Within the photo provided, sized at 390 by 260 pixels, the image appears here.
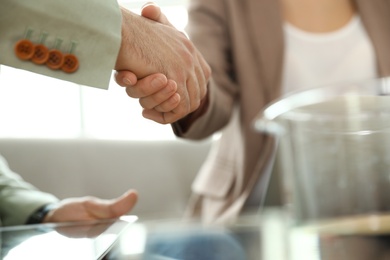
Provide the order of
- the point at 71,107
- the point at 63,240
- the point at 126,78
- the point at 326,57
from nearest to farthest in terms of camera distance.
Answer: the point at 63,240, the point at 126,78, the point at 326,57, the point at 71,107

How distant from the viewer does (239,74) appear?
1.20 meters

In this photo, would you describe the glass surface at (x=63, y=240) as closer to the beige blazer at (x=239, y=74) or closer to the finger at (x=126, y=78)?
the finger at (x=126, y=78)

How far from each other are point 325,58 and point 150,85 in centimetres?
61

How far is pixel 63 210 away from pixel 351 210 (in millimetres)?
328

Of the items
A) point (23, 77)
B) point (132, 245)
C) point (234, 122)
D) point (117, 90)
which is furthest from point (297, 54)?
point (23, 77)

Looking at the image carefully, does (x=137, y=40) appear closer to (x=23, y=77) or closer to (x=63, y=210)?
(x=63, y=210)

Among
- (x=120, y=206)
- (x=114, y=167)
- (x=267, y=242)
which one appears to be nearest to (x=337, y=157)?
(x=267, y=242)

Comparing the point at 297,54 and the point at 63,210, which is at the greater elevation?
the point at 297,54

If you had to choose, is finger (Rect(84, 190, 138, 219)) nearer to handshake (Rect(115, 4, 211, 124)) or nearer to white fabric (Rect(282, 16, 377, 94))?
handshake (Rect(115, 4, 211, 124))

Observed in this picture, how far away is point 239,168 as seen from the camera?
1.18m

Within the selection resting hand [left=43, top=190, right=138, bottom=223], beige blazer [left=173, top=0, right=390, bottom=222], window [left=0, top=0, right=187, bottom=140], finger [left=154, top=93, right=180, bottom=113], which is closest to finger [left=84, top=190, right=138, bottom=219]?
resting hand [left=43, top=190, right=138, bottom=223]

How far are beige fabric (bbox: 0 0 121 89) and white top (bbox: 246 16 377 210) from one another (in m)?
0.62

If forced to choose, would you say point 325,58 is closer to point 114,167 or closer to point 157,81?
point 114,167

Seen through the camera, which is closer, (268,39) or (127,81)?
(127,81)
